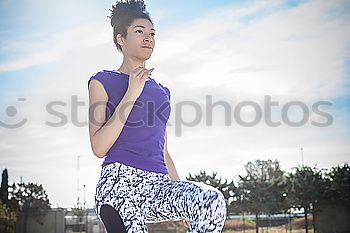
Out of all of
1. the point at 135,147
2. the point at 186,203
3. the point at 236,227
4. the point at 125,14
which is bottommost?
the point at 236,227

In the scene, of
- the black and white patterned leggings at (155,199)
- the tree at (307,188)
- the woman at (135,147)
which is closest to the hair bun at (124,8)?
the woman at (135,147)

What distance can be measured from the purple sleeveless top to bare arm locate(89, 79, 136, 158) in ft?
0.10

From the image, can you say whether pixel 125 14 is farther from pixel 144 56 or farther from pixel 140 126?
pixel 140 126

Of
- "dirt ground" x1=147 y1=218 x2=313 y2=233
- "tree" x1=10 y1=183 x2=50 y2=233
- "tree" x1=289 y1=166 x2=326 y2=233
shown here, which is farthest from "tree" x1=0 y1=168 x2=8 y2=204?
"tree" x1=289 y1=166 x2=326 y2=233

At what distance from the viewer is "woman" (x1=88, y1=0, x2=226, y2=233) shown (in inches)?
56.3

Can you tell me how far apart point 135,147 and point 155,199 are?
22cm

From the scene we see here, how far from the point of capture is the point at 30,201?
32.0 metres

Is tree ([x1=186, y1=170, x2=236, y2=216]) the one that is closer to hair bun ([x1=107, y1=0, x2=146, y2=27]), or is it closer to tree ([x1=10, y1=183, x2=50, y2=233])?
tree ([x1=10, y1=183, x2=50, y2=233])

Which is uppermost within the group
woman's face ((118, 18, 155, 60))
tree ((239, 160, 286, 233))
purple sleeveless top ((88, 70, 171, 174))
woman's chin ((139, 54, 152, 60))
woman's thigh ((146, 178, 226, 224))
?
woman's face ((118, 18, 155, 60))

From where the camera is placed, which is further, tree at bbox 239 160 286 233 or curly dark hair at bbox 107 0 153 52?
tree at bbox 239 160 286 233

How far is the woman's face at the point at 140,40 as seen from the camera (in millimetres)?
1805

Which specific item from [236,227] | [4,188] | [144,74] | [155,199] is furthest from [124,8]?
[4,188]

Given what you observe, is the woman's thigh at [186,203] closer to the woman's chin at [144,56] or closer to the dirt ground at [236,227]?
the woman's chin at [144,56]

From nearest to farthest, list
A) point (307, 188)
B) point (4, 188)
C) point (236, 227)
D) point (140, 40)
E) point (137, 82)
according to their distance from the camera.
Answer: point (137, 82) < point (140, 40) < point (307, 188) < point (236, 227) < point (4, 188)
